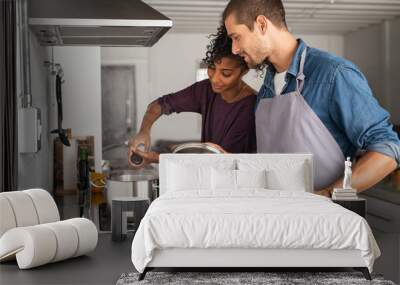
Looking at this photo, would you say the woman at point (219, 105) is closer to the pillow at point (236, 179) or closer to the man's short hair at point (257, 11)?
the man's short hair at point (257, 11)

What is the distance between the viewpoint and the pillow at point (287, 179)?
6523mm

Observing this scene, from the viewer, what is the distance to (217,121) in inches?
286

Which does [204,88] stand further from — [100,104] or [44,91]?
[44,91]

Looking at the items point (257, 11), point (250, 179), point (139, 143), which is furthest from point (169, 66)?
point (250, 179)

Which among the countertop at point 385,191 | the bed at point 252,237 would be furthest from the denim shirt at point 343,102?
the bed at point 252,237

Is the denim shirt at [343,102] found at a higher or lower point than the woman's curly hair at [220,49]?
lower

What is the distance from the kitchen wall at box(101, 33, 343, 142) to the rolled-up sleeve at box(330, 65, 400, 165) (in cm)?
40

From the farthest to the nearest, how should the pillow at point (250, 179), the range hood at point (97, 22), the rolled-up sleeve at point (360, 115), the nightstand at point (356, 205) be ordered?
1. the rolled-up sleeve at point (360, 115)
2. the range hood at point (97, 22)
3. the pillow at point (250, 179)
4. the nightstand at point (356, 205)

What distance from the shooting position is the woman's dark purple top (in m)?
7.21

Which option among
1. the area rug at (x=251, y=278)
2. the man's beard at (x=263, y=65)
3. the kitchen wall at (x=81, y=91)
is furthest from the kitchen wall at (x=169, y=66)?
the area rug at (x=251, y=278)

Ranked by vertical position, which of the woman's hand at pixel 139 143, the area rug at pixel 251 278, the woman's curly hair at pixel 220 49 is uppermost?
the woman's curly hair at pixel 220 49

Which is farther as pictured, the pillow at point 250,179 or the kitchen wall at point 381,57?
the kitchen wall at point 381,57

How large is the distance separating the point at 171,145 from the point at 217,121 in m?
0.55

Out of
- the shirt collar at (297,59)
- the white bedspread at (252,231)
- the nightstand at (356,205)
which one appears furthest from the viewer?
the shirt collar at (297,59)
